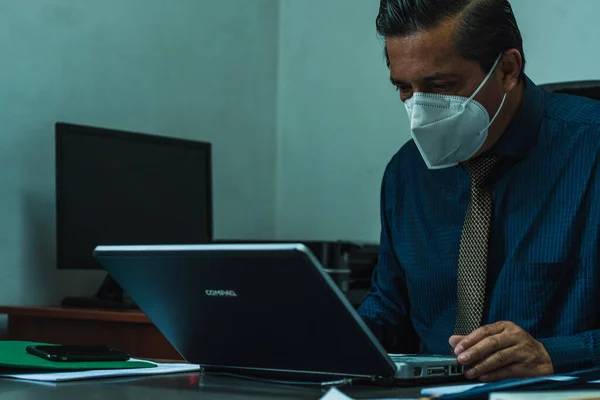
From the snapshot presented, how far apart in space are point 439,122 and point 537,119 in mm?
184

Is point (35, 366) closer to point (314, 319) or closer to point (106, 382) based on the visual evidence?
point (106, 382)

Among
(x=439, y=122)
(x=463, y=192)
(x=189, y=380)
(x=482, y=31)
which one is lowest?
(x=189, y=380)

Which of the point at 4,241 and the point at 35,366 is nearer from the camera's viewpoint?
the point at 35,366

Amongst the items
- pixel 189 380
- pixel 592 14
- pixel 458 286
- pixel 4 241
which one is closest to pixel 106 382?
pixel 189 380

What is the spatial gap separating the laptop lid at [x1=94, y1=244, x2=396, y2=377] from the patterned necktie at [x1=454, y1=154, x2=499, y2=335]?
474 mm

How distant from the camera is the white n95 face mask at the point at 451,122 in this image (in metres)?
1.53

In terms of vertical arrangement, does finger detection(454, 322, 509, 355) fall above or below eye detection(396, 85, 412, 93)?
below

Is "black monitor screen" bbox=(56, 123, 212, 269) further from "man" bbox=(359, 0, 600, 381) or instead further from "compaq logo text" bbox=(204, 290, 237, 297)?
"compaq logo text" bbox=(204, 290, 237, 297)

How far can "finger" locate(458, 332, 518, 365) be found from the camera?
1130 millimetres

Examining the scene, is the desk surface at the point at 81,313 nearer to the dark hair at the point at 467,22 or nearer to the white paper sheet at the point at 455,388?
the dark hair at the point at 467,22

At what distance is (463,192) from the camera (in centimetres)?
163

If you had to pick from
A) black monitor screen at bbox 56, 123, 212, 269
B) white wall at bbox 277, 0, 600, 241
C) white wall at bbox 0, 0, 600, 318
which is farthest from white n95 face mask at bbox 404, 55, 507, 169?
white wall at bbox 277, 0, 600, 241

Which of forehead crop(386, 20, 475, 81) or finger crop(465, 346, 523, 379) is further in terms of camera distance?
forehead crop(386, 20, 475, 81)

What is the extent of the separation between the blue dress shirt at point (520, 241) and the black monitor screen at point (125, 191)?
37.3 inches
